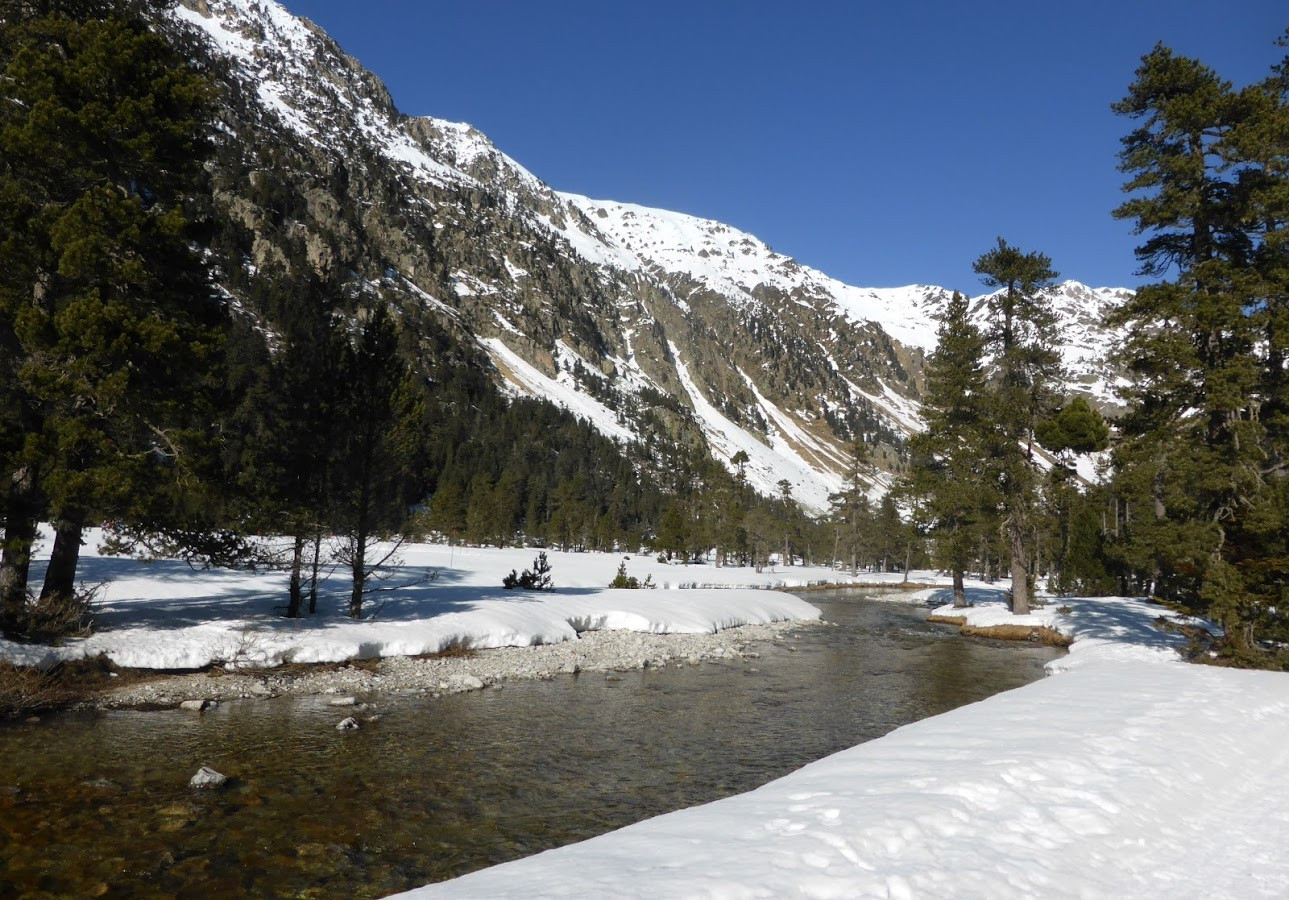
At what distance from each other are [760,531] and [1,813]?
287 feet

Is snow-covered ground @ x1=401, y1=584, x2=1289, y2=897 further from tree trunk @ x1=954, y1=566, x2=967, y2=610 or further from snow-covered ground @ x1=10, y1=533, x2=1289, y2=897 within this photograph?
tree trunk @ x1=954, y1=566, x2=967, y2=610

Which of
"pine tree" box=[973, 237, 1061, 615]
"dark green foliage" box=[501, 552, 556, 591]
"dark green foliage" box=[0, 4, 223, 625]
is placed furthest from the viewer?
"dark green foliage" box=[501, 552, 556, 591]

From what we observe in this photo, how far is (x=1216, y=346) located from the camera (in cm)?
1750

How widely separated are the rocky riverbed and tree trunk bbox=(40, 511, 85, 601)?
9.43ft

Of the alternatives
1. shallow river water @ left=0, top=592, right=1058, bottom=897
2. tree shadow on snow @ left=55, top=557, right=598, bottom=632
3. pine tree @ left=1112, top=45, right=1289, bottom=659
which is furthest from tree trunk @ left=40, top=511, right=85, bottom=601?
pine tree @ left=1112, top=45, right=1289, bottom=659

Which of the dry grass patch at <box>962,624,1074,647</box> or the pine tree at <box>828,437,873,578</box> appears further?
the pine tree at <box>828,437,873,578</box>

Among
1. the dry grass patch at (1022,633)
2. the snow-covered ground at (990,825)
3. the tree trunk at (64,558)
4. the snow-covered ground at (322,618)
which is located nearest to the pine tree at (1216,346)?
the snow-covered ground at (990,825)

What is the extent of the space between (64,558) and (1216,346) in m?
28.1

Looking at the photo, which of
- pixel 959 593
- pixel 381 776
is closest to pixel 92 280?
pixel 381 776

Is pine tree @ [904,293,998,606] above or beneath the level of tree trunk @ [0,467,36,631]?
above

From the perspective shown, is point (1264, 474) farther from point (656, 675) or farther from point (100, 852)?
point (100, 852)

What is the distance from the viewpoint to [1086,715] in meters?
11.0

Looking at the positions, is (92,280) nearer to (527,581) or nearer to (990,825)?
(990,825)

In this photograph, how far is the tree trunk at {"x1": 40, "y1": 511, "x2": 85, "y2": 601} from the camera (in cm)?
1510
